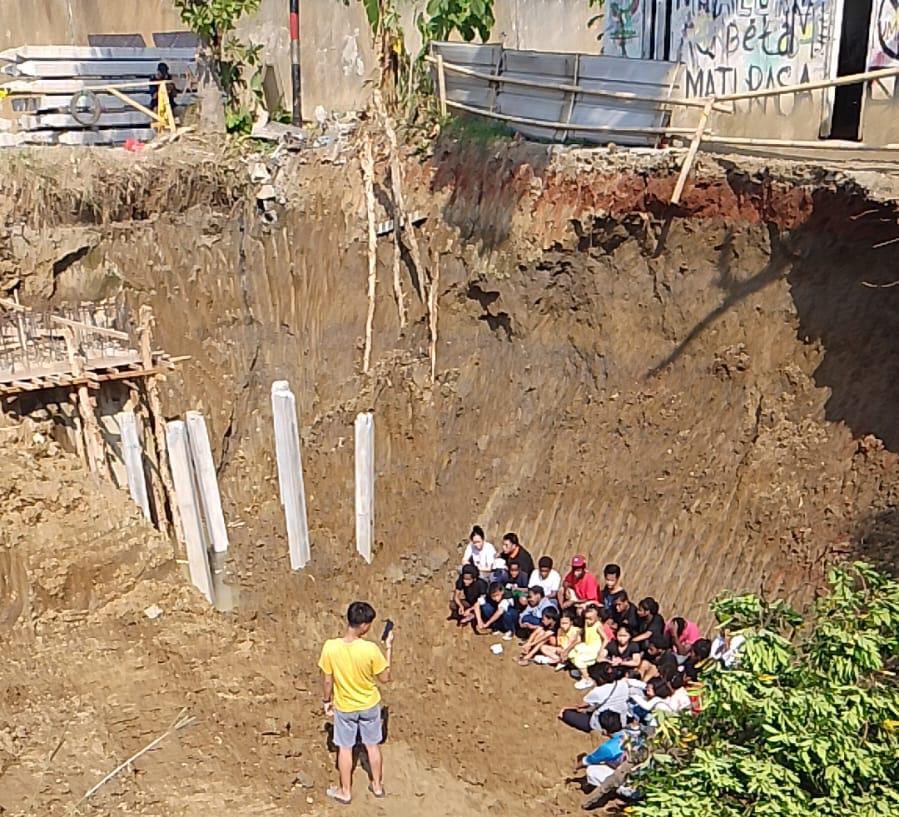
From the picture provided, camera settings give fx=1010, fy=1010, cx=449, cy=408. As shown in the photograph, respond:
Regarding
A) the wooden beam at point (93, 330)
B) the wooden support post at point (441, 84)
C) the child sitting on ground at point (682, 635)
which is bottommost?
the child sitting on ground at point (682, 635)

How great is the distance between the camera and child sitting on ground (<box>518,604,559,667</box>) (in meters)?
10.0

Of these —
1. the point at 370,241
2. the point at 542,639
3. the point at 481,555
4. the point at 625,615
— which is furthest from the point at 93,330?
the point at 625,615

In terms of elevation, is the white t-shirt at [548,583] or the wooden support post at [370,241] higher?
the wooden support post at [370,241]

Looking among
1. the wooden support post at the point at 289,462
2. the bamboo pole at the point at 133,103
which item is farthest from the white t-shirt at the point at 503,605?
the bamboo pole at the point at 133,103

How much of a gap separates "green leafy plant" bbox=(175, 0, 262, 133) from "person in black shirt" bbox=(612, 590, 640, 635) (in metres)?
10.1

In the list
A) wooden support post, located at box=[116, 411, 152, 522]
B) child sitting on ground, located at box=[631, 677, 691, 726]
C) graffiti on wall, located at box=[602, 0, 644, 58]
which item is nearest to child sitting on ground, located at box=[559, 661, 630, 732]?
child sitting on ground, located at box=[631, 677, 691, 726]

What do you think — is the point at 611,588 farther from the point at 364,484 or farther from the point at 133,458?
the point at 133,458

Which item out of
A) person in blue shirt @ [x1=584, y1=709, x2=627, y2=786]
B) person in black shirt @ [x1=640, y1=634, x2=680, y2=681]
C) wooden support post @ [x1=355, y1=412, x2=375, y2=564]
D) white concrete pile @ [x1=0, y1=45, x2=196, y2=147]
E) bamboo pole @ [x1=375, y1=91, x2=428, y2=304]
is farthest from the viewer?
white concrete pile @ [x1=0, y1=45, x2=196, y2=147]

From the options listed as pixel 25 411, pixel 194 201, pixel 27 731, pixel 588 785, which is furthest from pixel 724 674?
pixel 194 201

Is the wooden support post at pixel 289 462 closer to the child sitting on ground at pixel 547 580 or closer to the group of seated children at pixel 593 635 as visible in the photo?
the group of seated children at pixel 593 635

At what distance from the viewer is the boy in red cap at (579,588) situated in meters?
10.2

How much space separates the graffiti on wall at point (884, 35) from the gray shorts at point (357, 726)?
7.57 m

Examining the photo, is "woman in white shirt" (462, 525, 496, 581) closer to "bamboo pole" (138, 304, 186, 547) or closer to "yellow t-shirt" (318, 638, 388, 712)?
"bamboo pole" (138, 304, 186, 547)

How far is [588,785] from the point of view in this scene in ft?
26.5
